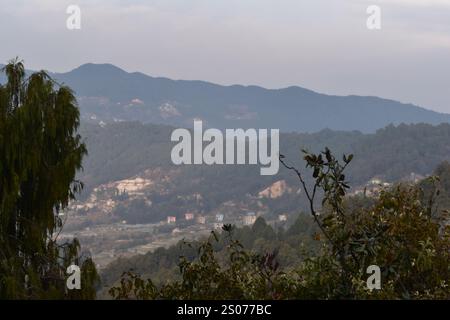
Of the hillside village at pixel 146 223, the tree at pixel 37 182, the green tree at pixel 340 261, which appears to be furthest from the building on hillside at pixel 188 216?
the green tree at pixel 340 261

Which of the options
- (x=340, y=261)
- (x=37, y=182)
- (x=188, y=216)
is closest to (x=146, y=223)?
(x=188, y=216)

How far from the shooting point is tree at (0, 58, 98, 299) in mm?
7688

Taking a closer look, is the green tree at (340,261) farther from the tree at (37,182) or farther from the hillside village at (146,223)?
the hillside village at (146,223)

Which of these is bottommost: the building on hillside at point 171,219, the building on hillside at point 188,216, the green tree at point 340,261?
the building on hillside at point 171,219

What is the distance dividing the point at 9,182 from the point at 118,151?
169 meters

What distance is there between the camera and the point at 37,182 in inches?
327

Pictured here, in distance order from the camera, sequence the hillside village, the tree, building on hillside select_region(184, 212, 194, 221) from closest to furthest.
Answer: the tree < the hillside village < building on hillside select_region(184, 212, 194, 221)

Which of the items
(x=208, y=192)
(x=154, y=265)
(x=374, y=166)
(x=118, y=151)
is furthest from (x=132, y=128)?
(x=154, y=265)

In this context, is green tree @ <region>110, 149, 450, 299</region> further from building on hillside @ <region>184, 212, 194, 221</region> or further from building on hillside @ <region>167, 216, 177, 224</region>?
building on hillside @ <region>167, 216, 177, 224</region>

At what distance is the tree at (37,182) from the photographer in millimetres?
7688

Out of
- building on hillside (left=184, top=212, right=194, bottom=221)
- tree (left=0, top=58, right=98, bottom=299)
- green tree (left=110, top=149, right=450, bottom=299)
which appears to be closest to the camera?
green tree (left=110, top=149, right=450, bottom=299)

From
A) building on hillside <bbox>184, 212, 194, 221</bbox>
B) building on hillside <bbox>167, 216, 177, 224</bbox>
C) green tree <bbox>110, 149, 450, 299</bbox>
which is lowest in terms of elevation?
building on hillside <bbox>167, 216, 177, 224</bbox>

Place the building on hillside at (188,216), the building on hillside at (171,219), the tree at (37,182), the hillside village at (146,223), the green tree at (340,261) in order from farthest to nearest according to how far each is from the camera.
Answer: the building on hillside at (171,219)
the building on hillside at (188,216)
the hillside village at (146,223)
the tree at (37,182)
the green tree at (340,261)

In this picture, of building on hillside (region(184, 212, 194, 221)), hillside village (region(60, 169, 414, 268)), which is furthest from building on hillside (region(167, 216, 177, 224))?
building on hillside (region(184, 212, 194, 221))
